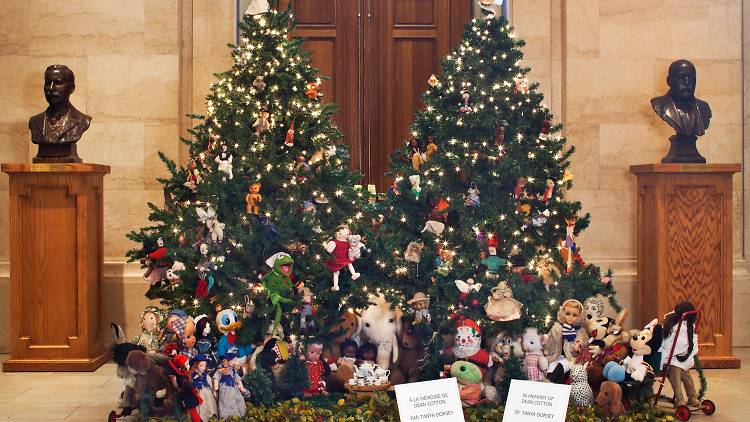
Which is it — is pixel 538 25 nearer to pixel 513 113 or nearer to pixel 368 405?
pixel 513 113

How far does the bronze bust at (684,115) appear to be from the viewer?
6.99 m

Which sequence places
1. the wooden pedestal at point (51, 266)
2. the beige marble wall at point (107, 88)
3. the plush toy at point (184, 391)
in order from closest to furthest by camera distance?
the plush toy at point (184, 391) < the wooden pedestal at point (51, 266) < the beige marble wall at point (107, 88)

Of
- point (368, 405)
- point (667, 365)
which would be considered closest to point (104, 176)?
point (368, 405)

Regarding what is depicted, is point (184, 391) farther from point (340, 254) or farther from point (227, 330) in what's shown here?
point (340, 254)

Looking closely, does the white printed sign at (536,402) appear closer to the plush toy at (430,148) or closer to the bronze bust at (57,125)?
the plush toy at (430,148)

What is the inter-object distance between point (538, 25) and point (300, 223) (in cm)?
361

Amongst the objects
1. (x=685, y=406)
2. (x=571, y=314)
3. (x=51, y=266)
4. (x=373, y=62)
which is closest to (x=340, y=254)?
(x=571, y=314)

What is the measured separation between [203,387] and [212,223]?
107 centimetres

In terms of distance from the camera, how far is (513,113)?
5.69 m

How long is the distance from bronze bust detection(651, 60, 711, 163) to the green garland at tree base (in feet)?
8.76

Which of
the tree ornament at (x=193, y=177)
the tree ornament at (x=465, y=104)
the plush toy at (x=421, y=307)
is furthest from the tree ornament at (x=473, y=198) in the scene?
the tree ornament at (x=193, y=177)

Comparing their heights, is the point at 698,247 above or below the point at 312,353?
above

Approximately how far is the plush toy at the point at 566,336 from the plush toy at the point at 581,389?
11 centimetres

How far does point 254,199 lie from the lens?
5.43 m
